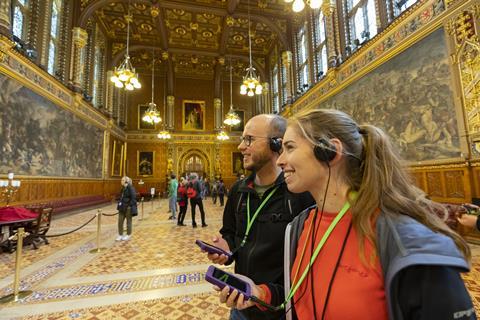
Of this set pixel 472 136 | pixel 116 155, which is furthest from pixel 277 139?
pixel 116 155

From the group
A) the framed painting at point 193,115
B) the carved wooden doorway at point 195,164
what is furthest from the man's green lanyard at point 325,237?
the framed painting at point 193,115

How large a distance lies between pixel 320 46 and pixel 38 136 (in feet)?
41.7

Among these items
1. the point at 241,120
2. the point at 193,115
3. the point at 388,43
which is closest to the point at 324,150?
the point at 388,43

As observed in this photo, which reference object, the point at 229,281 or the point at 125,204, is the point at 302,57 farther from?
the point at 229,281

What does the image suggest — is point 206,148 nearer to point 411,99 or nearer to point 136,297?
point 411,99

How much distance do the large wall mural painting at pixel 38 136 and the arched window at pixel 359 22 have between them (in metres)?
11.8

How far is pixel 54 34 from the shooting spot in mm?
10242

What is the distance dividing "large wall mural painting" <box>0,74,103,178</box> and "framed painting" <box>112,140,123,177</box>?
3.57m

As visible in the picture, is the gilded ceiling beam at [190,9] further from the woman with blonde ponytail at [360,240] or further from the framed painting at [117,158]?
the woman with blonde ponytail at [360,240]

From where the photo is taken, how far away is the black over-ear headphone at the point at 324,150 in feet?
2.86

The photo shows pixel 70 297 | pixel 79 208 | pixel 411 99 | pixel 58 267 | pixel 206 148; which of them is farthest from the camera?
pixel 206 148

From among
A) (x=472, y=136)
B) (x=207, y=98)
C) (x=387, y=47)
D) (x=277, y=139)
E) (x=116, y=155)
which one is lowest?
(x=277, y=139)

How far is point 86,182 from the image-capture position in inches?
481

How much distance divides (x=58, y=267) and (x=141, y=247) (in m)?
1.51
